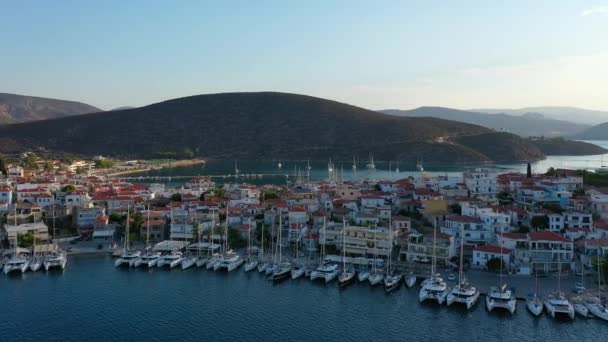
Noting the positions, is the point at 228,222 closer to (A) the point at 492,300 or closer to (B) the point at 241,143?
(A) the point at 492,300

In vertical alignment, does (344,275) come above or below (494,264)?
below

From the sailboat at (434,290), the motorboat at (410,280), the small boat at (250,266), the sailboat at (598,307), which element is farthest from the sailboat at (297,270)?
the sailboat at (598,307)

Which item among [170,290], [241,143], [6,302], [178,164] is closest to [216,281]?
[170,290]

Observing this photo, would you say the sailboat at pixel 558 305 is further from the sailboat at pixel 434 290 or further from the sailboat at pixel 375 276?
the sailboat at pixel 375 276

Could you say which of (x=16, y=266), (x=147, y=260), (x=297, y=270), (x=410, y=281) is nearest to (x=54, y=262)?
(x=16, y=266)

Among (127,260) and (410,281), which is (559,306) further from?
(127,260)

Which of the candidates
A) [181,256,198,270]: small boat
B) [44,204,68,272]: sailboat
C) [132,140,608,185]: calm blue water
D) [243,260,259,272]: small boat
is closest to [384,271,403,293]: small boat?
[243,260,259,272]: small boat
